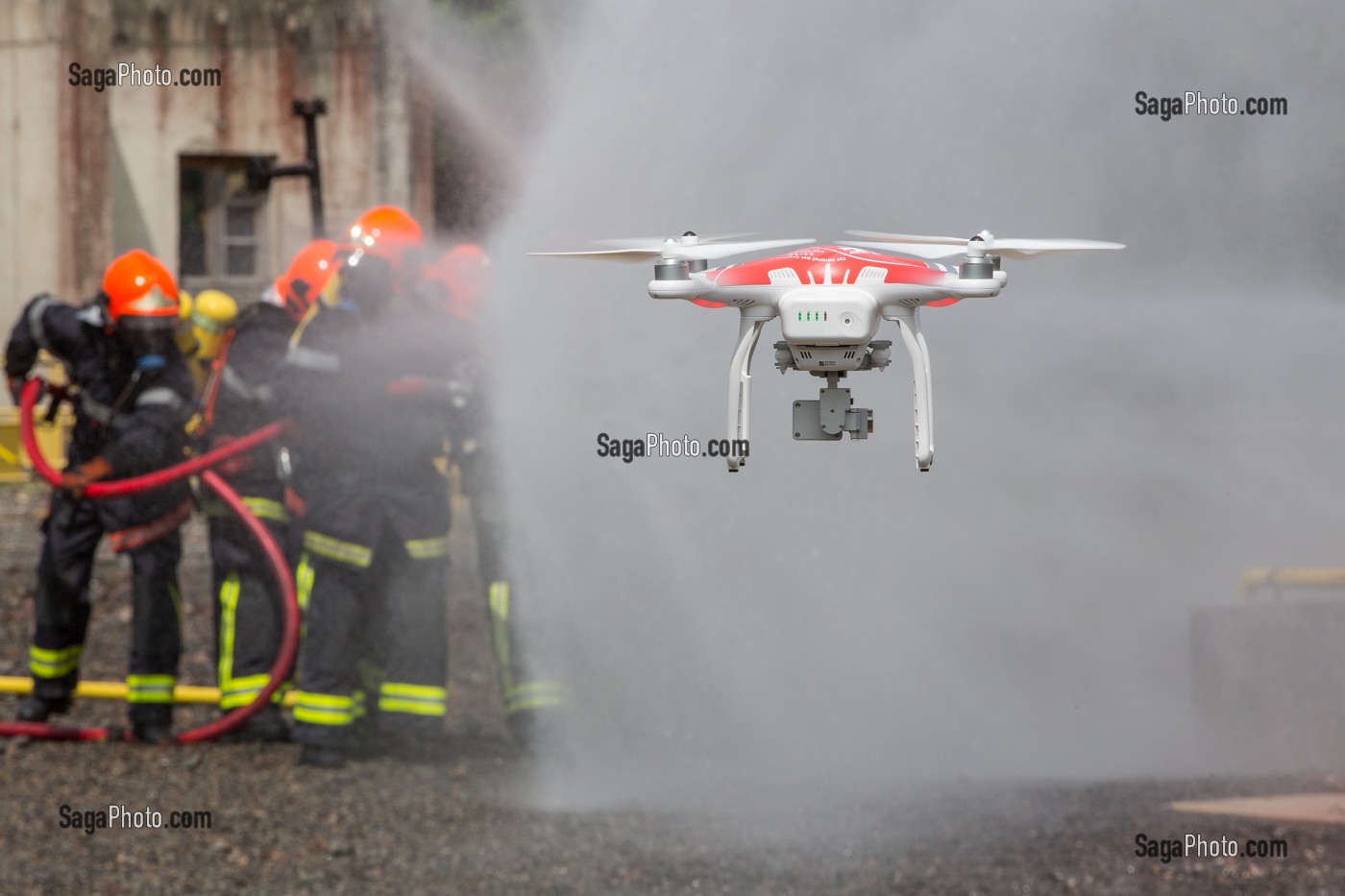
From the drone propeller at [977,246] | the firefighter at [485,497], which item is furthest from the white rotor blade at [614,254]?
the firefighter at [485,497]

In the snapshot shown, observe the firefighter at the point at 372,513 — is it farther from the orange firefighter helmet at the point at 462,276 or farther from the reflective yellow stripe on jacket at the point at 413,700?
the orange firefighter helmet at the point at 462,276

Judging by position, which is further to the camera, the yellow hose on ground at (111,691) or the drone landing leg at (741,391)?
the yellow hose on ground at (111,691)

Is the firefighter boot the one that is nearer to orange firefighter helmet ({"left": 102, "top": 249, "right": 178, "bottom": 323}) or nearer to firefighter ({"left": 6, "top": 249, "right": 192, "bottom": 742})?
firefighter ({"left": 6, "top": 249, "right": 192, "bottom": 742})

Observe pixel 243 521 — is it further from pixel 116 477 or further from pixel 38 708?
pixel 38 708

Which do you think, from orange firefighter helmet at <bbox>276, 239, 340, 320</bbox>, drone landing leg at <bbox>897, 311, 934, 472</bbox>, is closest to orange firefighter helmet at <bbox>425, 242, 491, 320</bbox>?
orange firefighter helmet at <bbox>276, 239, 340, 320</bbox>

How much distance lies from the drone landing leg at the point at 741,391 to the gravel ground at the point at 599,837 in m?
4.09

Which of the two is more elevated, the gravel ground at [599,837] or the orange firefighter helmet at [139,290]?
the orange firefighter helmet at [139,290]

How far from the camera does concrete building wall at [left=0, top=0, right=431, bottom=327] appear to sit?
60.6 ft

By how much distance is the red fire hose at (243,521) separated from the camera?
7578 mm

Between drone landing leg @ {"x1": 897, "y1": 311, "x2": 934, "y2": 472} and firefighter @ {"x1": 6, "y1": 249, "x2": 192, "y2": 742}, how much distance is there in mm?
6588

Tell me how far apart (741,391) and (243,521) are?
7.18 meters

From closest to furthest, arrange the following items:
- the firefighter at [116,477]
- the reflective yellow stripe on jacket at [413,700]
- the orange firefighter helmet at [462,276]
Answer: the orange firefighter helmet at [462,276], the reflective yellow stripe on jacket at [413,700], the firefighter at [116,477]

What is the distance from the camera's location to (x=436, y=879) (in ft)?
17.7

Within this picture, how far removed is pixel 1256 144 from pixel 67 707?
6.52 meters
